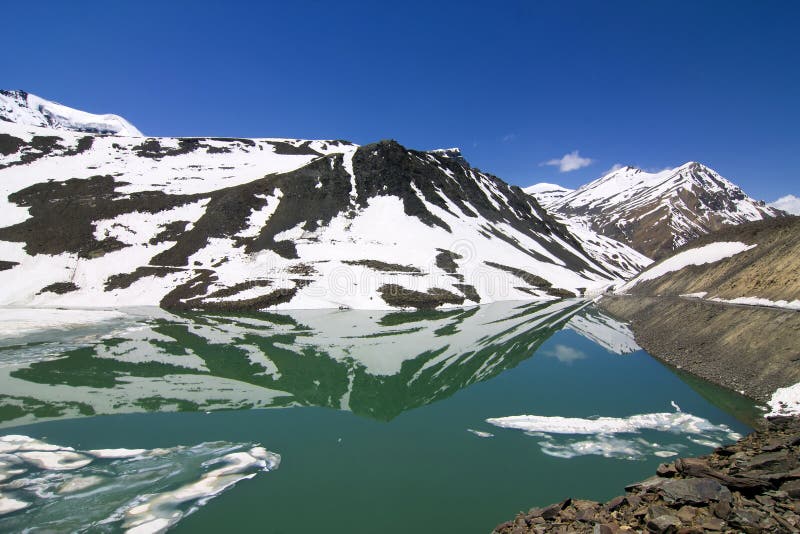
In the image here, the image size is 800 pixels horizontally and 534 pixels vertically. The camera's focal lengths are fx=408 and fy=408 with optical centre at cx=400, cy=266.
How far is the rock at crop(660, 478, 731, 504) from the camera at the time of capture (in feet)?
34.0

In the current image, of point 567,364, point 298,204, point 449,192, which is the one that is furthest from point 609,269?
point 567,364

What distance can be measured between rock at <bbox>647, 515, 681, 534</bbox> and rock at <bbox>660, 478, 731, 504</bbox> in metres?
1.32

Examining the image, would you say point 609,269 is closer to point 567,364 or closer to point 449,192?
point 449,192

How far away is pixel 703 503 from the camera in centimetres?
1023

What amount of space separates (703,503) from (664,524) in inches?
68.6

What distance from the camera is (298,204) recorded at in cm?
8912

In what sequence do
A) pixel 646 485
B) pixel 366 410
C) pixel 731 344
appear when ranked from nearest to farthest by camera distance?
pixel 646 485 < pixel 366 410 < pixel 731 344

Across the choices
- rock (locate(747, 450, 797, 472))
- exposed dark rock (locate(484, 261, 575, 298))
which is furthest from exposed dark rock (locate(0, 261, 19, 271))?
rock (locate(747, 450, 797, 472))

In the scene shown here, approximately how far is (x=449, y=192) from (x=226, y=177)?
5873 cm

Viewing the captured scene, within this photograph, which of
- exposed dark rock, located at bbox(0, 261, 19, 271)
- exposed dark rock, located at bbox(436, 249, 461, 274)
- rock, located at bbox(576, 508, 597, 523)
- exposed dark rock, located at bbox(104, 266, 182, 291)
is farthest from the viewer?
exposed dark rock, located at bbox(436, 249, 461, 274)

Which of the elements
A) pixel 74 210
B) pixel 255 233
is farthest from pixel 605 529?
pixel 74 210

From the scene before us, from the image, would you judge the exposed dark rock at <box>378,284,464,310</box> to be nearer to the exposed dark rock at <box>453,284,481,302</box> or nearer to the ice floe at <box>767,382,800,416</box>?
the exposed dark rock at <box>453,284,481,302</box>

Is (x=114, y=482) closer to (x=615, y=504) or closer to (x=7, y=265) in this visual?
(x=615, y=504)

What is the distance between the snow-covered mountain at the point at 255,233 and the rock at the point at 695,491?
2099 inches
